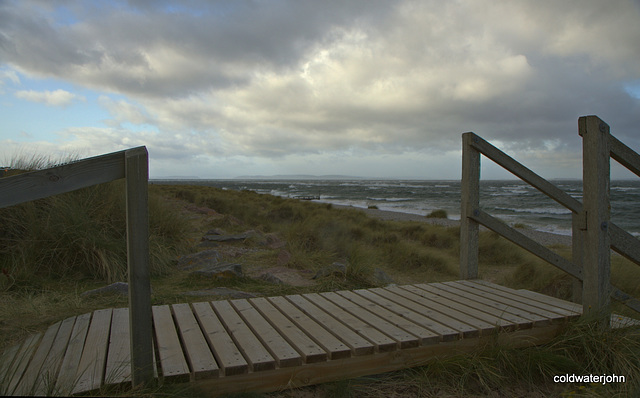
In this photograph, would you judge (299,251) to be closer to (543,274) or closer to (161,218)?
(161,218)

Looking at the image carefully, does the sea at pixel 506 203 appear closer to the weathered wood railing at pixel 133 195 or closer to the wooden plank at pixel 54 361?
the wooden plank at pixel 54 361

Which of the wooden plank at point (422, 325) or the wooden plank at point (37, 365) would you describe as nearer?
the wooden plank at point (37, 365)

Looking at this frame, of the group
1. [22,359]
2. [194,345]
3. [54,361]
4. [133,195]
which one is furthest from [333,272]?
[133,195]

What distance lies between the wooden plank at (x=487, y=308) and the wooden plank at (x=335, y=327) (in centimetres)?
116

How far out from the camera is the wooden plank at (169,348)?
2.30m

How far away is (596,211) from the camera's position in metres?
3.02

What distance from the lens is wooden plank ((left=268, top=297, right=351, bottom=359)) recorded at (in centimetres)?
262

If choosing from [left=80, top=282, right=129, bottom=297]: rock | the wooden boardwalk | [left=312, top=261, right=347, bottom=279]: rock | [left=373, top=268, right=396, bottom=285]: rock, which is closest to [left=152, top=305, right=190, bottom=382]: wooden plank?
the wooden boardwalk

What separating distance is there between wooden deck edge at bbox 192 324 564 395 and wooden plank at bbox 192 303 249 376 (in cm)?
7

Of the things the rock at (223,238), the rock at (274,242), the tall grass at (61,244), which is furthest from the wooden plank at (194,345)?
the rock at (223,238)

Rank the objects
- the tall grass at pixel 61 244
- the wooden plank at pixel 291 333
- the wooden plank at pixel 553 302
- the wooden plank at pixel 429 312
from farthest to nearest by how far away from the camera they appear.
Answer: the tall grass at pixel 61 244
the wooden plank at pixel 553 302
the wooden plank at pixel 429 312
the wooden plank at pixel 291 333

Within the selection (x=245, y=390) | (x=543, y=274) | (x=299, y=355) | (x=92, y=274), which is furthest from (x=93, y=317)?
(x=543, y=274)

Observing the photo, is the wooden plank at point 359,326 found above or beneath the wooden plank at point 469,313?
above

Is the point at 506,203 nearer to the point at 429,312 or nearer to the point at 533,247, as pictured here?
the point at 533,247
